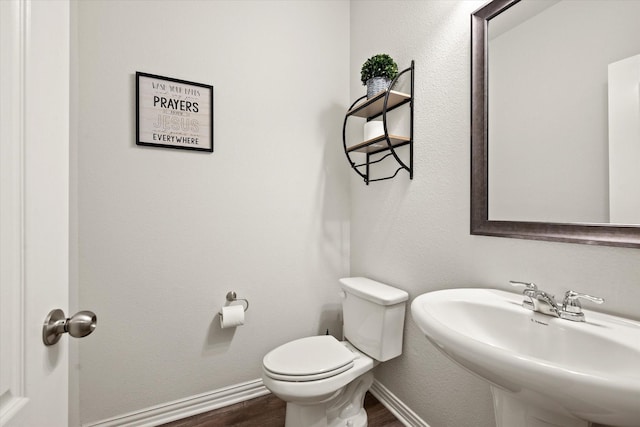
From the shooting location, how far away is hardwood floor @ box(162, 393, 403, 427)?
142 cm

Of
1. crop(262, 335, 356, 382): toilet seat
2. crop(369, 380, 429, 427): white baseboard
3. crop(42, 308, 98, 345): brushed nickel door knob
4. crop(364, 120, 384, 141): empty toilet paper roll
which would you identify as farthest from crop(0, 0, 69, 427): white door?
crop(369, 380, 429, 427): white baseboard

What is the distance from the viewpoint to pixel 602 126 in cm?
81

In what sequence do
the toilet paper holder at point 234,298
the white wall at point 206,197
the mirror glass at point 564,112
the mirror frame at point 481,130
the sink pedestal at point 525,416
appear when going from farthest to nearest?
the toilet paper holder at point 234,298 → the white wall at point 206,197 → the mirror frame at point 481,130 → the mirror glass at point 564,112 → the sink pedestal at point 525,416

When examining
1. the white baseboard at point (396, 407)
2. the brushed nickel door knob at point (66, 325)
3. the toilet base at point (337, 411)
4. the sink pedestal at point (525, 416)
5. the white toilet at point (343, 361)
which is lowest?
the white baseboard at point (396, 407)

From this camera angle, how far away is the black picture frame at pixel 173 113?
138 cm

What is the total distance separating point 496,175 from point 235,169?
1.30m

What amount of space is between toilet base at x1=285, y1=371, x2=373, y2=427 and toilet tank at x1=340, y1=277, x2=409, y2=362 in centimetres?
18

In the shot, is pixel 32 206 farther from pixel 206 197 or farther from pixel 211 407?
pixel 211 407

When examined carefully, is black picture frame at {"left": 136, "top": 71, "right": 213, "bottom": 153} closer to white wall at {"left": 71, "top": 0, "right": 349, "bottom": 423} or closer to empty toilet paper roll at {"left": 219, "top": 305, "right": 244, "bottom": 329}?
white wall at {"left": 71, "top": 0, "right": 349, "bottom": 423}

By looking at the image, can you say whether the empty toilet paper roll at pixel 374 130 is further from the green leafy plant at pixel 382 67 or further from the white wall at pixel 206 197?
the white wall at pixel 206 197

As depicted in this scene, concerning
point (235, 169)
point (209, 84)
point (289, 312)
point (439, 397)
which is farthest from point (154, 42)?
point (439, 397)

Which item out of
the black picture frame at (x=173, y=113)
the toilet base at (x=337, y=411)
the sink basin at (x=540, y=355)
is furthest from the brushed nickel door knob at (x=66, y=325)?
the black picture frame at (x=173, y=113)

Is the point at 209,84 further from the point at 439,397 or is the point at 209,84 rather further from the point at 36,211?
the point at 439,397

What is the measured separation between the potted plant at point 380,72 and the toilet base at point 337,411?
60.0 inches
